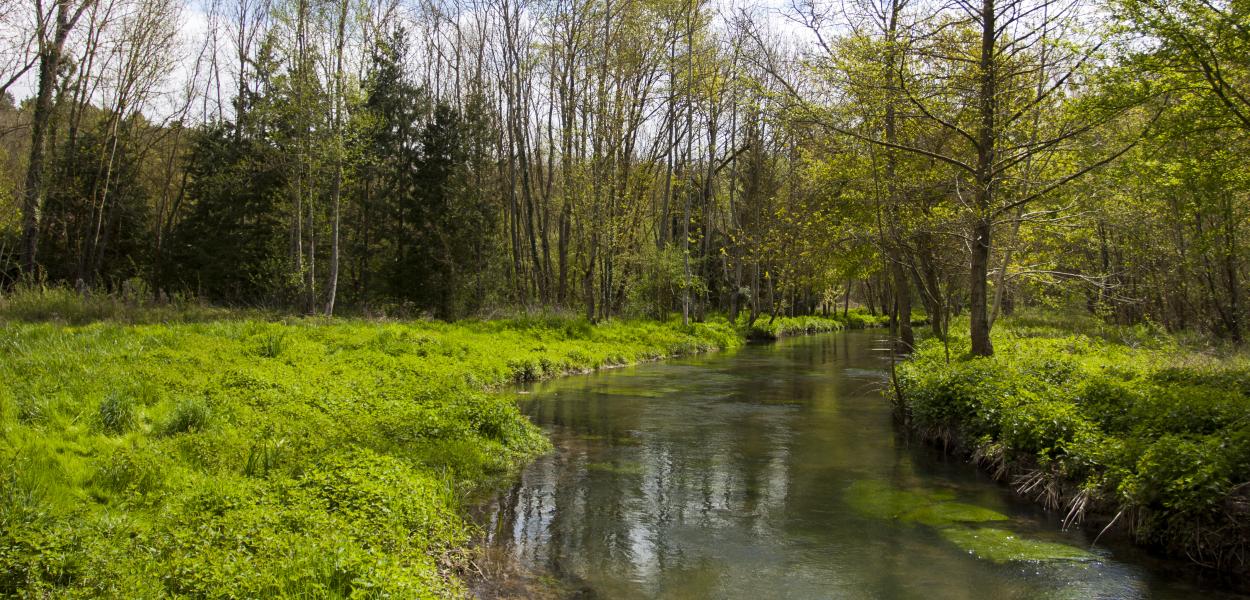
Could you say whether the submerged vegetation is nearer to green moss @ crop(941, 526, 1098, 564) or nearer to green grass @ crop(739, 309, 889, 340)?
green moss @ crop(941, 526, 1098, 564)

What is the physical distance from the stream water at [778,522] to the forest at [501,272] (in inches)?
17.5

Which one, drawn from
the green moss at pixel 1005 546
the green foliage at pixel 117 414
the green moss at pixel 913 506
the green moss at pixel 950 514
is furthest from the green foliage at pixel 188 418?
the green moss at pixel 1005 546

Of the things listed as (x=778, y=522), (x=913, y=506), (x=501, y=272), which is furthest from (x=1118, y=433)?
(x=501, y=272)

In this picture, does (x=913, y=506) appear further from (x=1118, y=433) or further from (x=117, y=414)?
(x=117, y=414)

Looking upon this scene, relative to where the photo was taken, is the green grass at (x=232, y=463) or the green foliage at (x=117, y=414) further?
the green foliage at (x=117, y=414)

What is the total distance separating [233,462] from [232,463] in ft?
0.08

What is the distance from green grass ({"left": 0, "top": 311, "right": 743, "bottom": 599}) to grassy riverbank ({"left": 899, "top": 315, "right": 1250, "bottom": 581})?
612 cm

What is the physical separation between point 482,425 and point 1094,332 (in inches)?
844

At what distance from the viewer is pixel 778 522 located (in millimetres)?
7684

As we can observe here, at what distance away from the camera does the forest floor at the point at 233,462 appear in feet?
14.8

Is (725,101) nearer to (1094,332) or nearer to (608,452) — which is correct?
(1094,332)

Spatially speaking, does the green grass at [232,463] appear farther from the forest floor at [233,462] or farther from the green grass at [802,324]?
the green grass at [802,324]

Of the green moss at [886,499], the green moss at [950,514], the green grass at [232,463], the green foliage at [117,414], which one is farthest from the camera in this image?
the green moss at [886,499]

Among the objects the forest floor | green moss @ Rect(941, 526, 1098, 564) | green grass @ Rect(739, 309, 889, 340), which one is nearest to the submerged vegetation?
green moss @ Rect(941, 526, 1098, 564)
